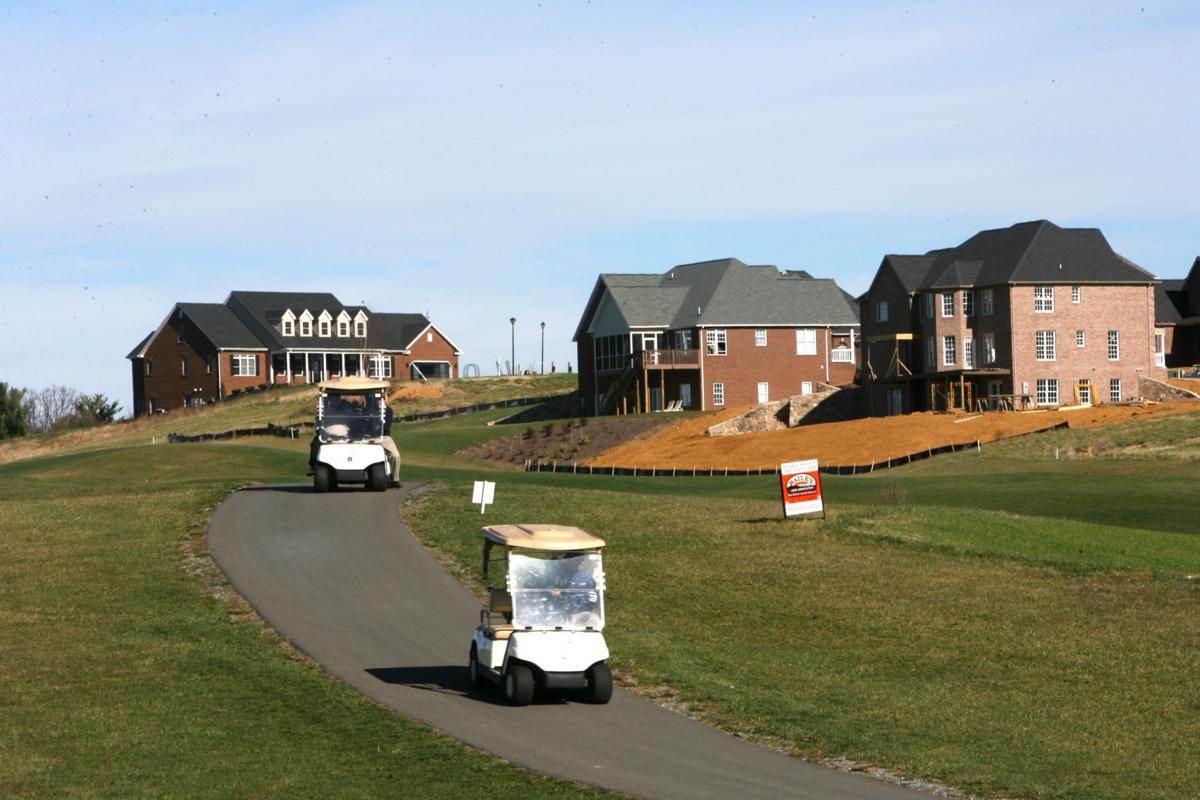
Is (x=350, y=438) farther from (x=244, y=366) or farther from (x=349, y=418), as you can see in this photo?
(x=244, y=366)

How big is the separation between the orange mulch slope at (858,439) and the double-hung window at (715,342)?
59.2ft

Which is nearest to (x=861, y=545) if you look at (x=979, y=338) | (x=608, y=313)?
(x=979, y=338)

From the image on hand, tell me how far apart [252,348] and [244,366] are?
1531mm

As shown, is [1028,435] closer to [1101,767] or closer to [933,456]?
[933,456]

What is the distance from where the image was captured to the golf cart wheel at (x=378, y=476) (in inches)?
1607

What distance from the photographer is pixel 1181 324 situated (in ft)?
341

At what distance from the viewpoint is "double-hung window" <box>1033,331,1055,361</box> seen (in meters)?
79.4

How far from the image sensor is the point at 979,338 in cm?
8119

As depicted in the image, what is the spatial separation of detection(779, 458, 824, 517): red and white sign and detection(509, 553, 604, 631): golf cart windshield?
57.4 feet

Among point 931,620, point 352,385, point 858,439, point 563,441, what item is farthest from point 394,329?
point 931,620

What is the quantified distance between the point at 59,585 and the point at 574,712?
13029 mm

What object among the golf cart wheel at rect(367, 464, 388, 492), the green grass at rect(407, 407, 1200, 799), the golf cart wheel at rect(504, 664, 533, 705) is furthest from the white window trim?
the golf cart wheel at rect(504, 664, 533, 705)

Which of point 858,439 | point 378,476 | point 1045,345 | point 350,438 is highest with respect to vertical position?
point 1045,345

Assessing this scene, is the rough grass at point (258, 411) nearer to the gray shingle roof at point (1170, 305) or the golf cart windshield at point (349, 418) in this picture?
the gray shingle roof at point (1170, 305)
